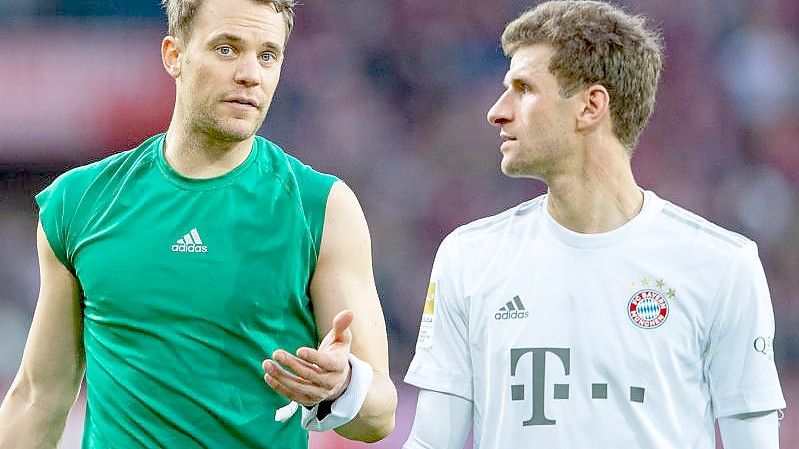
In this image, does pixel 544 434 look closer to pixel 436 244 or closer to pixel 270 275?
pixel 270 275

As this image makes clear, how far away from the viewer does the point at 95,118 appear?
11430mm

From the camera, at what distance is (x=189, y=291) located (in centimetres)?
380

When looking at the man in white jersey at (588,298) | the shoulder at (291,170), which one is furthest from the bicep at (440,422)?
the shoulder at (291,170)

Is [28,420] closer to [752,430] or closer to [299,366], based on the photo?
[299,366]

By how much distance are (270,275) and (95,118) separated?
315 inches

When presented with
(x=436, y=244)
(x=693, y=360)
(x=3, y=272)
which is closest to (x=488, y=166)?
(x=436, y=244)

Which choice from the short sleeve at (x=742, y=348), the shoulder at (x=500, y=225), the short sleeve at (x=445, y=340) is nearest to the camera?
the short sleeve at (x=742, y=348)

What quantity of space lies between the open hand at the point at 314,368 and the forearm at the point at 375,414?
208 millimetres

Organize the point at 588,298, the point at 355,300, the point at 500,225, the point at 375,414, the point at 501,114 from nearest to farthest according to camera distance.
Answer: the point at 375,414 → the point at 355,300 → the point at 588,298 → the point at 501,114 → the point at 500,225

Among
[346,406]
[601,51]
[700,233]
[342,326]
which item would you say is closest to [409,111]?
[601,51]

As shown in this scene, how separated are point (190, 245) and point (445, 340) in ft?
2.91

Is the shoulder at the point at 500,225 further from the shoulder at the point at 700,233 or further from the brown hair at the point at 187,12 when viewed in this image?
the brown hair at the point at 187,12

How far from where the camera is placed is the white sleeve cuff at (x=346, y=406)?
345 centimetres

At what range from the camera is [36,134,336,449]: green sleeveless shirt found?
3.75 metres
